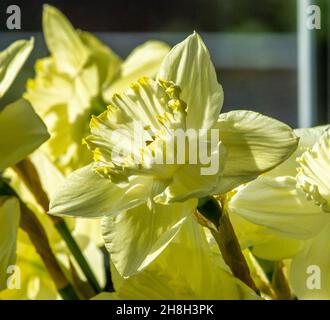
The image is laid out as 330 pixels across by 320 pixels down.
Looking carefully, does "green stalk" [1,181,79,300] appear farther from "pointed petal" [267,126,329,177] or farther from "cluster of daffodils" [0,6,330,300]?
"pointed petal" [267,126,329,177]

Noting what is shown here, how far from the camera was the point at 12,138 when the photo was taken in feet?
1.43

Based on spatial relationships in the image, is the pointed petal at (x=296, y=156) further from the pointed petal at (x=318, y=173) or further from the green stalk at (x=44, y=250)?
the green stalk at (x=44, y=250)

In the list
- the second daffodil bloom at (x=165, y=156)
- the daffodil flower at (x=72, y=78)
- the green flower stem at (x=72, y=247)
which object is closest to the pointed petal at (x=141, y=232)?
the second daffodil bloom at (x=165, y=156)

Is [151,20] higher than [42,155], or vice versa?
[42,155]

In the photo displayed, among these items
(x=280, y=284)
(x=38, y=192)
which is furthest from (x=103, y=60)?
(x=280, y=284)

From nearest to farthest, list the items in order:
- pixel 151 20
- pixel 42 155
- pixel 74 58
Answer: pixel 42 155 → pixel 74 58 → pixel 151 20

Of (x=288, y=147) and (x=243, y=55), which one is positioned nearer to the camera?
(x=288, y=147)

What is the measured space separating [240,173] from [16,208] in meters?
0.13

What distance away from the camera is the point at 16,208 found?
1.43 ft

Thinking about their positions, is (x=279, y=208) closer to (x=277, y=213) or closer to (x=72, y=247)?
(x=277, y=213)

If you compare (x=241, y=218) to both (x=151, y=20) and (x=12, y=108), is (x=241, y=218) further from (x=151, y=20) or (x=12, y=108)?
(x=151, y=20)

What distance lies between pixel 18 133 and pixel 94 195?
0.24ft

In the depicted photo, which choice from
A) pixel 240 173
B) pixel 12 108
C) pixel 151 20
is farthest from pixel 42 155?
pixel 151 20

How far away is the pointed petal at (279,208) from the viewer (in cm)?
39
